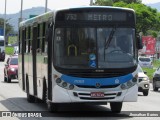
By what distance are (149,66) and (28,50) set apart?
1886 inches

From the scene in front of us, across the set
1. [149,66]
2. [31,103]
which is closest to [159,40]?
[149,66]

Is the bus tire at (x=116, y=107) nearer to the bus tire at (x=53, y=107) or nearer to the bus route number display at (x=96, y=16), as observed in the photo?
the bus tire at (x=53, y=107)

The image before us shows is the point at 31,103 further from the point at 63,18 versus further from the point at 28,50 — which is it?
the point at 63,18

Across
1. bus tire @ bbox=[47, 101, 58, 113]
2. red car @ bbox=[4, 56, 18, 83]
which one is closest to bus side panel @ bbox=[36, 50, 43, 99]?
bus tire @ bbox=[47, 101, 58, 113]

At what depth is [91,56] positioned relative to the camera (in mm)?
15695

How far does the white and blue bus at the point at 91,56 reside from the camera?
15.6m

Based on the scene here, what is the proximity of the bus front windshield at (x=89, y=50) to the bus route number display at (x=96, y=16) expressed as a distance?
287 millimetres

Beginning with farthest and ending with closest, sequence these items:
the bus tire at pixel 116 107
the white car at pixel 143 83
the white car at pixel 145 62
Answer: the white car at pixel 145 62 < the white car at pixel 143 83 < the bus tire at pixel 116 107

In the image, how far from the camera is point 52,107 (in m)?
16.4

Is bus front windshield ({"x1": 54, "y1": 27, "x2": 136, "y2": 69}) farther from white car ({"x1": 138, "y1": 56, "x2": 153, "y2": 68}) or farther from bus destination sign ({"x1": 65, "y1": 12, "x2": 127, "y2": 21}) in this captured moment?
white car ({"x1": 138, "y1": 56, "x2": 153, "y2": 68})

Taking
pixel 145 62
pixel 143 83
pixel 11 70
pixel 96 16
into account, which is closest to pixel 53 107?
pixel 96 16

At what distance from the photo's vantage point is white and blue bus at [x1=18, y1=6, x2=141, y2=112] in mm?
15578

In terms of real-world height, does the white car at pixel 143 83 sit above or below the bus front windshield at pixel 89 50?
below

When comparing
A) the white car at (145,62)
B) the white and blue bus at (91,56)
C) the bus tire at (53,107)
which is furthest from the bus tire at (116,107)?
the white car at (145,62)
